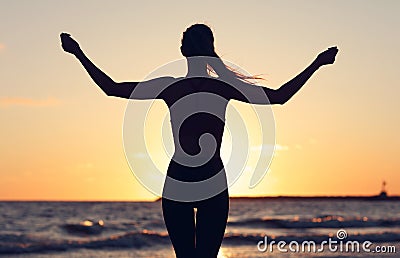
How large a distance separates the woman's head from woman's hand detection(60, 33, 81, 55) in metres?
0.50

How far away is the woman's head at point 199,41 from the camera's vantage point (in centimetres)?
327

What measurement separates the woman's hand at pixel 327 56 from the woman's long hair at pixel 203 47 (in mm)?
306

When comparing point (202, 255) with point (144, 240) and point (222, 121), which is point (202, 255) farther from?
point (144, 240)

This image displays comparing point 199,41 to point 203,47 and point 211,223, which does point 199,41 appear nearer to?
point 203,47

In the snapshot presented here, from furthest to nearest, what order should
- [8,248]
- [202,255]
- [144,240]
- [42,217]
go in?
[42,217], [144,240], [8,248], [202,255]

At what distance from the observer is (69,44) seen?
121 inches

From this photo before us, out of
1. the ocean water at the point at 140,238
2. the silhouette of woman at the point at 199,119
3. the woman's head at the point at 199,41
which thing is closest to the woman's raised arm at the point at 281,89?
the silhouette of woman at the point at 199,119

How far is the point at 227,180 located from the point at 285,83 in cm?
49

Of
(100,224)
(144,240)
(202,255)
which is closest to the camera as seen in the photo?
(202,255)

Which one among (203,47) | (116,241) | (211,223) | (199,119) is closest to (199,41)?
(203,47)

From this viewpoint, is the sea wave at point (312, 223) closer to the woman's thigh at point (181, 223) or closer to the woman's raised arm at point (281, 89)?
the woman's thigh at point (181, 223)

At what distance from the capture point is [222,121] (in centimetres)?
329

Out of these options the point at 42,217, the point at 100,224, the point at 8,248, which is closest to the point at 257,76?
the point at 8,248

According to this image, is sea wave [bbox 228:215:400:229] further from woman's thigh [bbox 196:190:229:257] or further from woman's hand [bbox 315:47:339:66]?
woman's hand [bbox 315:47:339:66]
